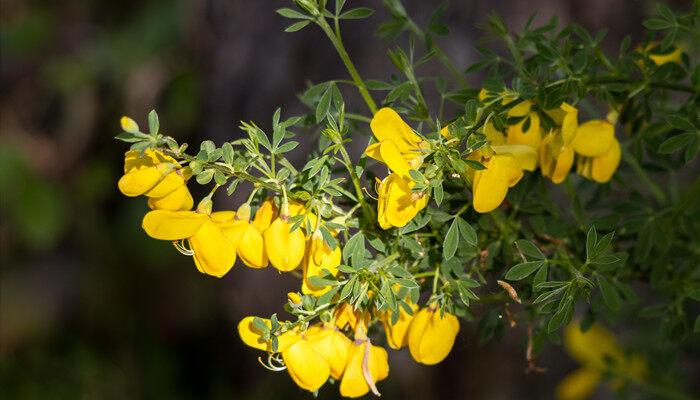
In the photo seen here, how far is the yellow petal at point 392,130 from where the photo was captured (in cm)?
68

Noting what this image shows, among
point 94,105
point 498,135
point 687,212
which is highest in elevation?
point 498,135

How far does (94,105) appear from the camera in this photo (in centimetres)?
289

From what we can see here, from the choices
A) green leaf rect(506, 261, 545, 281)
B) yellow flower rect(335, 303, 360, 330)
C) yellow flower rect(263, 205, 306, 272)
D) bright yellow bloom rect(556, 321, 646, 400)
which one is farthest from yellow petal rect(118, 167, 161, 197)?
bright yellow bloom rect(556, 321, 646, 400)

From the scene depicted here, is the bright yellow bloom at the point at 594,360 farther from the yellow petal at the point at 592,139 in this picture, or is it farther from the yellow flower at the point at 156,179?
the yellow flower at the point at 156,179

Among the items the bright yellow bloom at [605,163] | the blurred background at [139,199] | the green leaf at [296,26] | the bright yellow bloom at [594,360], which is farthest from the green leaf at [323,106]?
the blurred background at [139,199]

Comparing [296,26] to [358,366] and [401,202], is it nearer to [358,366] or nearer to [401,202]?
[401,202]

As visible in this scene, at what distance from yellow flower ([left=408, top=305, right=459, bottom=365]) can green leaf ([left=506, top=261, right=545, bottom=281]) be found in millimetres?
72

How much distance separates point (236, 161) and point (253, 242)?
0.08 meters

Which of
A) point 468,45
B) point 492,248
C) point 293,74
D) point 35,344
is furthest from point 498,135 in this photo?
point 35,344

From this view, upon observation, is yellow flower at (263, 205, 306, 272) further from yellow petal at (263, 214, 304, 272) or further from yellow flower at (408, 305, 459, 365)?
yellow flower at (408, 305, 459, 365)

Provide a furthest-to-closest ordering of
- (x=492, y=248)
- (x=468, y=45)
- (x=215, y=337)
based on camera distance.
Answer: (x=215, y=337) → (x=468, y=45) → (x=492, y=248)

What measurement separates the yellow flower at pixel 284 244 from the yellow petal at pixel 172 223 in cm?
6

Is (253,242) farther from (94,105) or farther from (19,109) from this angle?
(19,109)

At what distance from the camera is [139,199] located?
262 centimetres
